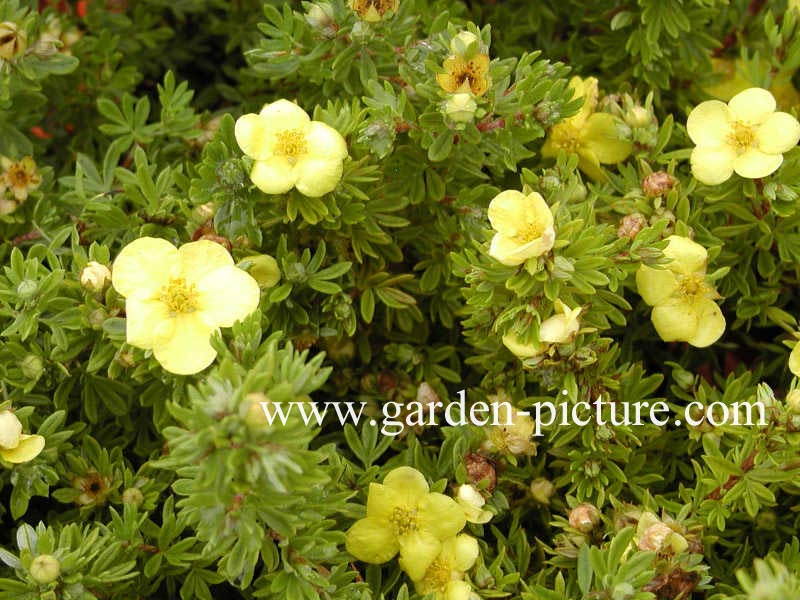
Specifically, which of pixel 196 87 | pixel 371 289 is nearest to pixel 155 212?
pixel 371 289

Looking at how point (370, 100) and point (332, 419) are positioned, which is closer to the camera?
point (370, 100)

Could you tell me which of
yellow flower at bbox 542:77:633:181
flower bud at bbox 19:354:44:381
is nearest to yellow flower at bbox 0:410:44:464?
flower bud at bbox 19:354:44:381

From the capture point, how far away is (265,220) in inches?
80.7

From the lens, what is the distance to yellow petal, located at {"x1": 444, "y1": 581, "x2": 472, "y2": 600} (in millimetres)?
1781

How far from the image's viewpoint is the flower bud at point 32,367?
192cm

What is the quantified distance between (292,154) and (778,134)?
101cm

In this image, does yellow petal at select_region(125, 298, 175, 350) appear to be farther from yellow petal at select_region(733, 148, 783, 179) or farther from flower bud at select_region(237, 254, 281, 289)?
yellow petal at select_region(733, 148, 783, 179)

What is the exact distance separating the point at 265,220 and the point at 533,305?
23.2 inches

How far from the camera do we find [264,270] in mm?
1965

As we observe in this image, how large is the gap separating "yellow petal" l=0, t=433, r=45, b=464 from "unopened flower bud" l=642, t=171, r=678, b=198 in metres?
1.29

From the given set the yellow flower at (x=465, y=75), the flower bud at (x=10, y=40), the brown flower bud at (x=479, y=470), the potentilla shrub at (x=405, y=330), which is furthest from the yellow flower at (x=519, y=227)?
the flower bud at (x=10, y=40)

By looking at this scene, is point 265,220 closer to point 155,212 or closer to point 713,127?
point 155,212

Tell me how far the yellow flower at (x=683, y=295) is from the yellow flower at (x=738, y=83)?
675 millimetres

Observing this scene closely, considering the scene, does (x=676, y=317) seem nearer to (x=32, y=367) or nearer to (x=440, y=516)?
(x=440, y=516)
